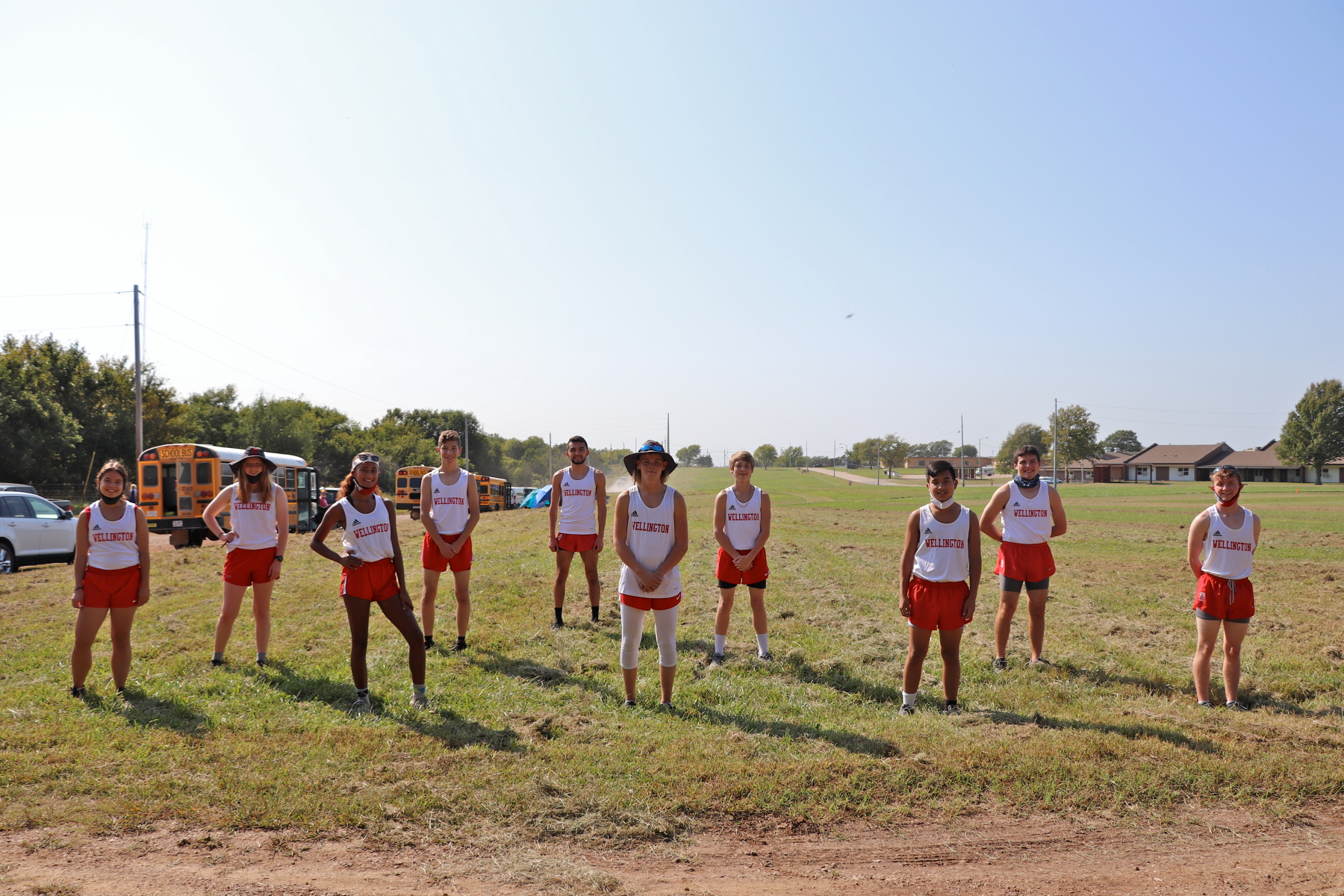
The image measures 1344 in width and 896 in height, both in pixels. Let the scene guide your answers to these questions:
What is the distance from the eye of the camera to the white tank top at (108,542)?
18.9ft

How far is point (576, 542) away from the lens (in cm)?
801

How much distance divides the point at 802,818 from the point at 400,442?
86427mm

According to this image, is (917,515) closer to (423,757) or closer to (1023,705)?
(1023,705)

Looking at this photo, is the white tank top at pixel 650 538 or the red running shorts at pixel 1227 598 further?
the red running shorts at pixel 1227 598

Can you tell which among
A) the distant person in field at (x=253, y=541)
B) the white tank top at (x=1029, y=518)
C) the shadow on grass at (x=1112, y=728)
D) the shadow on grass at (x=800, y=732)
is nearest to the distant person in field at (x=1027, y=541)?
the white tank top at (x=1029, y=518)

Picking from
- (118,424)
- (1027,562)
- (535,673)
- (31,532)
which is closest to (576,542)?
(535,673)

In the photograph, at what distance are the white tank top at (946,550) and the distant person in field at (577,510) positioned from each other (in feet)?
11.5

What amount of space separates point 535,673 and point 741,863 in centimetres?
328

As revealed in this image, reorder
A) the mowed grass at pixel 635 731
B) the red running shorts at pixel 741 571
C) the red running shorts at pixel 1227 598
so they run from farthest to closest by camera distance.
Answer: the red running shorts at pixel 741 571 < the red running shorts at pixel 1227 598 < the mowed grass at pixel 635 731

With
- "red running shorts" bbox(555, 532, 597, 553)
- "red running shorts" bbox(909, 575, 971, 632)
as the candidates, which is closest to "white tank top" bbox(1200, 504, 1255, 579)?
"red running shorts" bbox(909, 575, 971, 632)

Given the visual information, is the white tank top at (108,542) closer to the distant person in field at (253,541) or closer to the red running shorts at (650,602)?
the distant person in field at (253,541)

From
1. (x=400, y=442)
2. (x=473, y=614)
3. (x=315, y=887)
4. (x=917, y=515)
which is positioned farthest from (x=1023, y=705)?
(x=400, y=442)

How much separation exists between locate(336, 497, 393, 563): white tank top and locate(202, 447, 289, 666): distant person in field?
1.22 m

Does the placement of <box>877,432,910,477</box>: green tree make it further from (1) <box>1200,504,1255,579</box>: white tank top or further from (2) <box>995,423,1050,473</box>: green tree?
(1) <box>1200,504,1255,579</box>: white tank top
